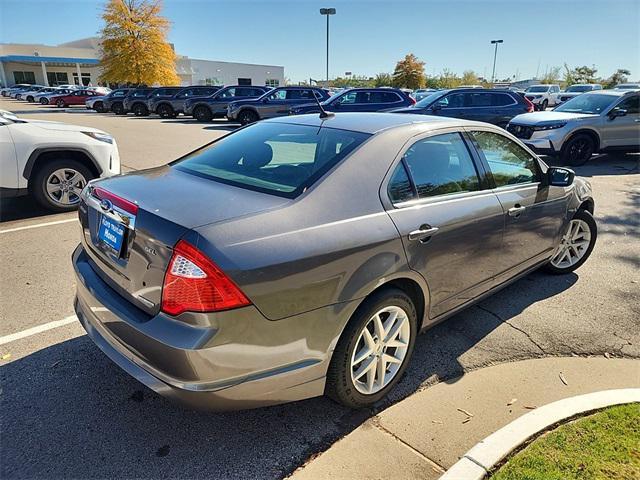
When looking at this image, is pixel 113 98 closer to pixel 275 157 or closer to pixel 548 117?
pixel 548 117

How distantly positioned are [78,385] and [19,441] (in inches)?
17.8

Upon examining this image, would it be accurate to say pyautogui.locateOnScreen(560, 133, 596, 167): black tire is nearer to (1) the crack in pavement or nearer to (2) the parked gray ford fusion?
(1) the crack in pavement

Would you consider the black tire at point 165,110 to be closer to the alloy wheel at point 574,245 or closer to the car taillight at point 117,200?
the alloy wheel at point 574,245

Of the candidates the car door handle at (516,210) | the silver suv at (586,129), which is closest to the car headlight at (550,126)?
the silver suv at (586,129)

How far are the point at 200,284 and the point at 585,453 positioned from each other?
2.07 meters

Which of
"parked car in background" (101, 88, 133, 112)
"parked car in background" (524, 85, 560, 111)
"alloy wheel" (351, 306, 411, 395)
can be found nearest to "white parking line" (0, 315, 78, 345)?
"alloy wheel" (351, 306, 411, 395)

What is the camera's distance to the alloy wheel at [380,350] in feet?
7.95

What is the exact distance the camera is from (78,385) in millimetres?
2619

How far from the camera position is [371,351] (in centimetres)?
246

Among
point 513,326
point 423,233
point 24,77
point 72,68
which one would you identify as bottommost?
point 513,326

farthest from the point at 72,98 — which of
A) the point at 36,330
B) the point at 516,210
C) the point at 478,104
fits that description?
the point at 516,210

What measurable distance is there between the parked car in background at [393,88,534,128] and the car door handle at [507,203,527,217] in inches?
363

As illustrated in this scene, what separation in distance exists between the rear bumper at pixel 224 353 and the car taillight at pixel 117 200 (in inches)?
18.2

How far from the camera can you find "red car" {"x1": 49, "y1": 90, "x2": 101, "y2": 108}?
37.7 metres
